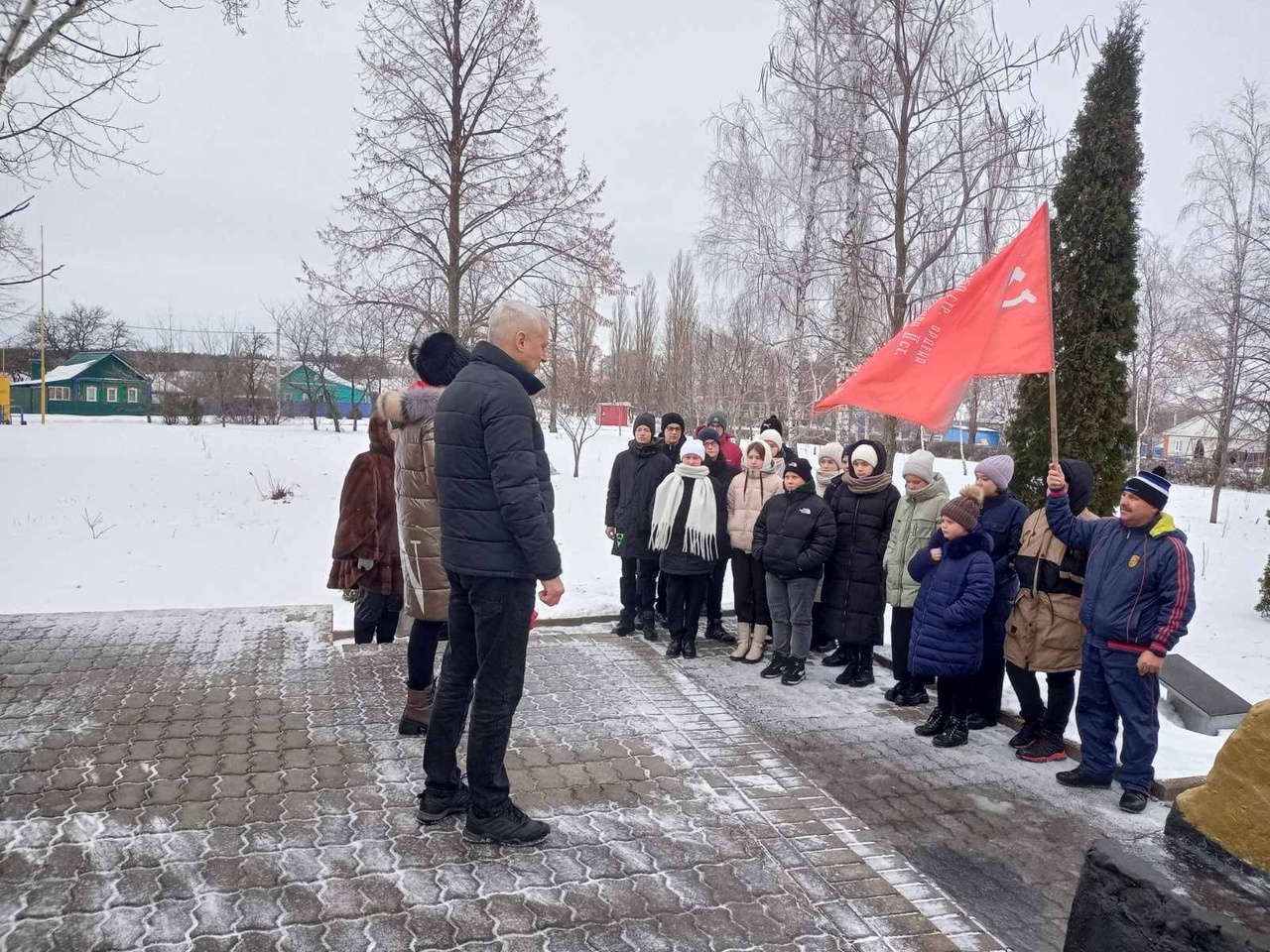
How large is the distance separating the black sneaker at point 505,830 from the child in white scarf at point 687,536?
3.17 meters

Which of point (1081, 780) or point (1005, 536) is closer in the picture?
point (1081, 780)

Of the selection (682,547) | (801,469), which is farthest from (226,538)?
(801,469)

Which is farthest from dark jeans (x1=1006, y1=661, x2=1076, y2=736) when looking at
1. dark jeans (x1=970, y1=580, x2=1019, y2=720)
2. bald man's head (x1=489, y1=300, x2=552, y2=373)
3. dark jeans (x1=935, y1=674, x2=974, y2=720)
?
bald man's head (x1=489, y1=300, x2=552, y2=373)

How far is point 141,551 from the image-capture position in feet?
38.1

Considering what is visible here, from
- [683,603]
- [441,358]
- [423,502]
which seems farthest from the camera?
[683,603]

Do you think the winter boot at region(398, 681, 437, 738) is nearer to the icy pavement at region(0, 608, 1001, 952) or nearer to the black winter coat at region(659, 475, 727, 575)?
the icy pavement at region(0, 608, 1001, 952)

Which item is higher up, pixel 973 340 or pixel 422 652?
pixel 973 340

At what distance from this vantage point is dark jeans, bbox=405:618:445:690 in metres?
4.56

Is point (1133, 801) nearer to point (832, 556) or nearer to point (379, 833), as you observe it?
point (832, 556)

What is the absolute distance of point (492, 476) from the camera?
11.4ft

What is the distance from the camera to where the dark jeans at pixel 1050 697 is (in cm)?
529

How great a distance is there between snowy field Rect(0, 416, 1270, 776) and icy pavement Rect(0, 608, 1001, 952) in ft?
7.81

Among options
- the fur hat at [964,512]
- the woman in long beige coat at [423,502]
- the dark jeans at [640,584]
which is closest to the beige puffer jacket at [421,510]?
the woman in long beige coat at [423,502]

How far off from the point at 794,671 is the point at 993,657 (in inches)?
55.7
